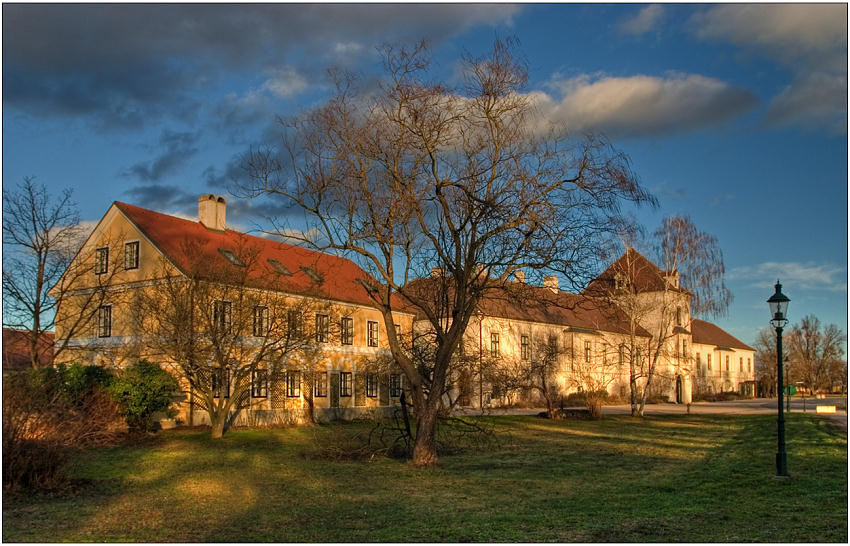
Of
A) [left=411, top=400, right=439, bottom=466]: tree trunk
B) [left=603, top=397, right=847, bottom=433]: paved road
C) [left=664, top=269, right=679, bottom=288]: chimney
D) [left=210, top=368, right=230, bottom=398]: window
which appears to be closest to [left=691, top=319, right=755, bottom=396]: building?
[left=603, top=397, right=847, bottom=433]: paved road

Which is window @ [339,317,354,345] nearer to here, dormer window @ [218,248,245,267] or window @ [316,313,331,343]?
window @ [316,313,331,343]

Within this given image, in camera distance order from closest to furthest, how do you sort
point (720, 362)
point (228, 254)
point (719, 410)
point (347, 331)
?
1. point (228, 254)
2. point (347, 331)
3. point (719, 410)
4. point (720, 362)

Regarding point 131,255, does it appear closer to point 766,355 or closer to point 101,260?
point 101,260

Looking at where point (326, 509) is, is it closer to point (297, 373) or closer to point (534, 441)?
point (534, 441)

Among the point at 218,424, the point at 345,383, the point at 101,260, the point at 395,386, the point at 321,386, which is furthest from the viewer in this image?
the point at 395,386

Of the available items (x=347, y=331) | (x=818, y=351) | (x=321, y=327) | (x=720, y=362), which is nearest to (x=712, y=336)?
(x=720, y=362)

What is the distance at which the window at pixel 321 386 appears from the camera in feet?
103

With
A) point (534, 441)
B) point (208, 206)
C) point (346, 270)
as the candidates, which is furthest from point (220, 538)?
point (346, 270)

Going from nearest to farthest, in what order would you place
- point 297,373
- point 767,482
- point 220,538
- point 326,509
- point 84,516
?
1. point 220,538
2. point 84,516
3. point 326,509
4. point 767,482
5. point 297,373

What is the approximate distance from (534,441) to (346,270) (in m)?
17.2

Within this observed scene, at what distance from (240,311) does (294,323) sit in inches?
83.2

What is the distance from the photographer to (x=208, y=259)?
25.0 m

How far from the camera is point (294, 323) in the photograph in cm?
2531

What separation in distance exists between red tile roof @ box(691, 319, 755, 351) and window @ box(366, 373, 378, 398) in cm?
4118
